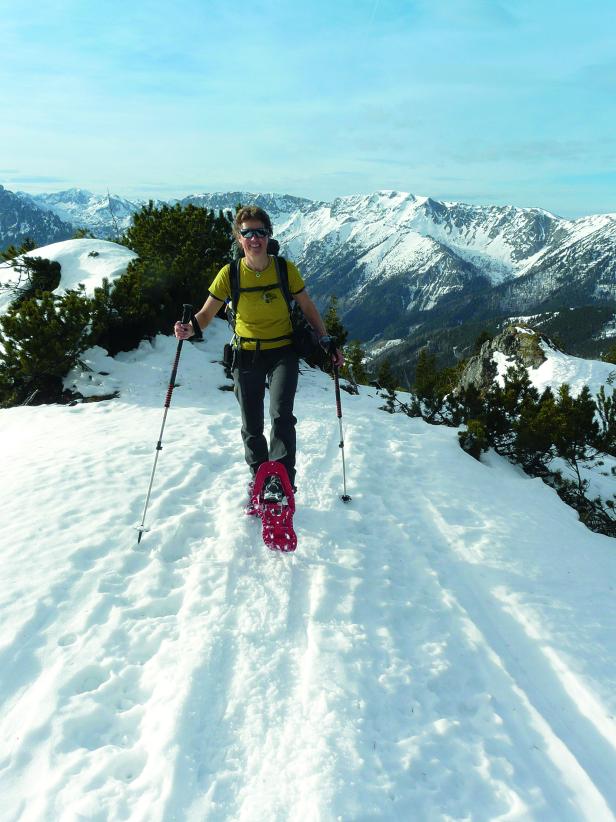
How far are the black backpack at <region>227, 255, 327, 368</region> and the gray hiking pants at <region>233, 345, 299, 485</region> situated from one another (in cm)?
13

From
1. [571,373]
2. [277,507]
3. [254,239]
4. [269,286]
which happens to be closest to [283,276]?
[269,286]

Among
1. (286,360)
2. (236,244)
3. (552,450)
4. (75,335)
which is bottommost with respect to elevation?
(552,450)

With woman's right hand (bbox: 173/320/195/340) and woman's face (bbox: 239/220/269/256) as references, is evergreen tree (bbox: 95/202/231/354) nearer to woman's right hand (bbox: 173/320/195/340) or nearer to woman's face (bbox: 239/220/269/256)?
woman's right hand (bbox: 173/320/195/340)

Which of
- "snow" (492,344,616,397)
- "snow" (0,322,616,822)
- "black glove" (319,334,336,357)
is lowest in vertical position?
"snow" (492,344,616,397)

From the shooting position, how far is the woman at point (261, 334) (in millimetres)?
5355

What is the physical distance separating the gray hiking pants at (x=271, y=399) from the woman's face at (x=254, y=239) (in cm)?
115

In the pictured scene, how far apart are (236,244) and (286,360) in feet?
5.29

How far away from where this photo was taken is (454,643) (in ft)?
13.6

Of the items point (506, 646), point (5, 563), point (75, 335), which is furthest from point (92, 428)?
point (506, 646)

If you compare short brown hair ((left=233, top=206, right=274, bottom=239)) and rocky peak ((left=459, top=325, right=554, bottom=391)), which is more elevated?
short brown hair ((left=233, top=206, right=274, bottom=239))

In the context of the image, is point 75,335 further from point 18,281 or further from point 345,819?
point 345,819

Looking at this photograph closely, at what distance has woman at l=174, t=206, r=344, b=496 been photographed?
5.36 metres

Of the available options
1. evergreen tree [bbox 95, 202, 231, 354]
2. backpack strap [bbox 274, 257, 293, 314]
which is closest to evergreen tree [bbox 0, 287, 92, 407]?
evergreen tree [bbox 95, 202, 231, 354]

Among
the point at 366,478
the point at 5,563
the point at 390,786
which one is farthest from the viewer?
the point at 366,478
